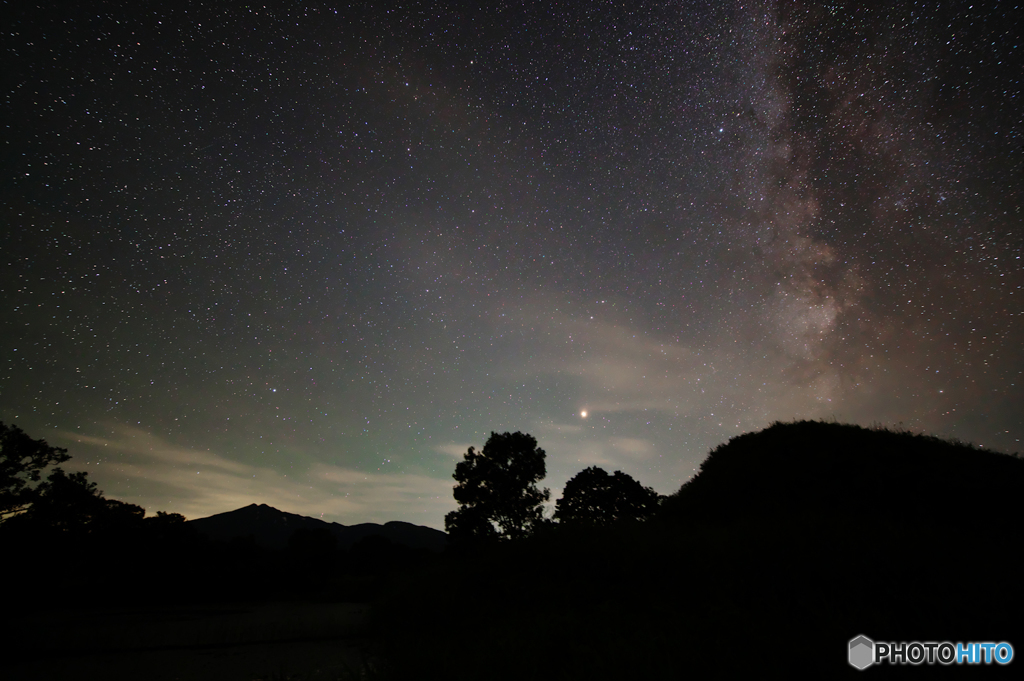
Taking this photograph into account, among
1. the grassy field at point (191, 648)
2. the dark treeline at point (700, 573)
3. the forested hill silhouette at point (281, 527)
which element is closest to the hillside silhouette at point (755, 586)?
the dark treeline at point (700, 573)

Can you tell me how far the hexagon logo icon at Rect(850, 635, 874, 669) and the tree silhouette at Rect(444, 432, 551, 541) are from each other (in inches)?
1050

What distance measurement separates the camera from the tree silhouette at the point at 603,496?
3469 cm

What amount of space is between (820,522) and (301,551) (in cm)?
2899

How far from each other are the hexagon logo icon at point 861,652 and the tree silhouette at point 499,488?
87.5 ft

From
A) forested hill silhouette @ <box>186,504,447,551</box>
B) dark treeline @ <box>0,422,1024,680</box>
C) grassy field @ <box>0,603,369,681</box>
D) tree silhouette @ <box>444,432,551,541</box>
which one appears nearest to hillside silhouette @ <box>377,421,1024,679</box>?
dark treeline @ <box>0,422,1024,680</box>

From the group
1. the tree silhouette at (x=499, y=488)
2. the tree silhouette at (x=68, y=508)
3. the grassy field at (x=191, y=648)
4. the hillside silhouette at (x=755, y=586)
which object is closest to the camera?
the hillside silhouette at (x=755, y=586)

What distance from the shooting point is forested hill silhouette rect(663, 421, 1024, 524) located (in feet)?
35.1

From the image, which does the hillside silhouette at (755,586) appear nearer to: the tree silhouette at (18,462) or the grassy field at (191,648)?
the grassy field at (191,648)

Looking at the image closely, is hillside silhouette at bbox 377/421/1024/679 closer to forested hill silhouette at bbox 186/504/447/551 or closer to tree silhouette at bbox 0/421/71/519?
tree silhouette at bbox 0/421/71/519

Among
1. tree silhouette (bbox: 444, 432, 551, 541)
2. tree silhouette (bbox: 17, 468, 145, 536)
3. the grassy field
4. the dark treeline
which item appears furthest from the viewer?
tree silhouette (bbox: 444, 432, 551, 541)

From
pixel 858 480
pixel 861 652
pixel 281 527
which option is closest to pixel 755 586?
pixel 861 652

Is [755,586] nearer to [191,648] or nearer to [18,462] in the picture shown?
[191,648]

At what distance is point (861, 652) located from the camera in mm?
3762

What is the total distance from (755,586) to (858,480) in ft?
30.8
